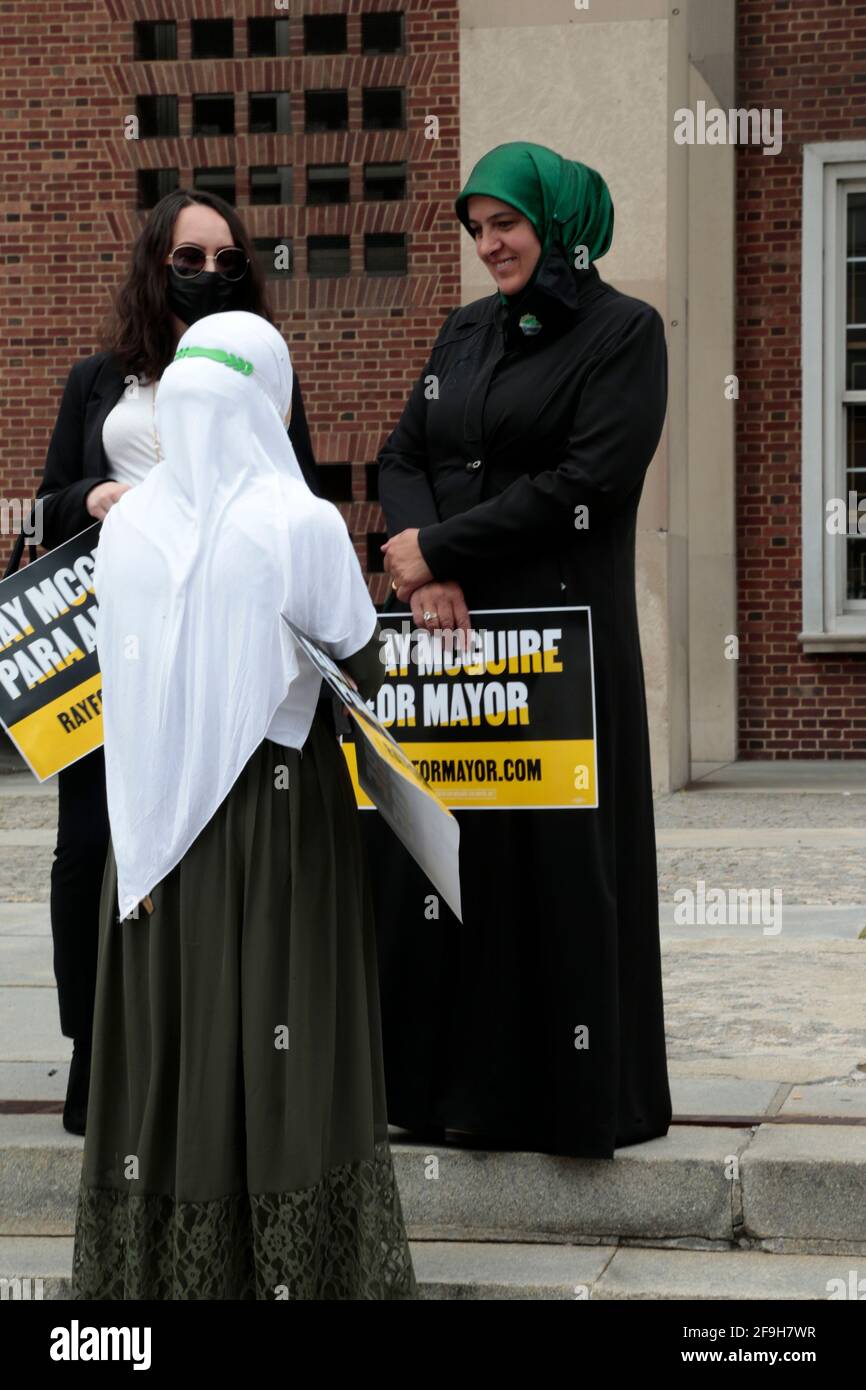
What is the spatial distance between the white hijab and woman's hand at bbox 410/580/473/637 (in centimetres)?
79

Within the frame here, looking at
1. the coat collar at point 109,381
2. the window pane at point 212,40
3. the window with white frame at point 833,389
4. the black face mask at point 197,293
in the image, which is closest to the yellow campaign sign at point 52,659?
Answer: the coat collar at point 109,381

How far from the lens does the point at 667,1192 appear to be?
12.3 feet

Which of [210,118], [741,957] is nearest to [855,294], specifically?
[210,118]

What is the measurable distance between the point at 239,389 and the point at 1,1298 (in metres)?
1.88

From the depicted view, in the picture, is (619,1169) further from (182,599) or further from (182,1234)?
(182,599)

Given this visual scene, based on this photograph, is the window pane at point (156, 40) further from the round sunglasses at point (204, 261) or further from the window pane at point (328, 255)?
the round sunglasses at point (204, 261)

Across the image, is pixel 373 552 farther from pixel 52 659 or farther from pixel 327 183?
pixel 52 659

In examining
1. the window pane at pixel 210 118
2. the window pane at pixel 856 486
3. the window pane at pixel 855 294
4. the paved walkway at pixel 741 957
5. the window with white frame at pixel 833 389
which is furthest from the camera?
the window pane at pixel 856 486

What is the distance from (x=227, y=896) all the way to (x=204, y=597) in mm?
461

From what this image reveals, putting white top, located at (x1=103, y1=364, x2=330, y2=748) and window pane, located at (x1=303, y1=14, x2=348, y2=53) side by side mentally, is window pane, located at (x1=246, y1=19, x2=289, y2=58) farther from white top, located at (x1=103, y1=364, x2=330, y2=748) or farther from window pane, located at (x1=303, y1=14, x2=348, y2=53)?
white top, located at (x1=103, y1=364, x2=330, y2=748)

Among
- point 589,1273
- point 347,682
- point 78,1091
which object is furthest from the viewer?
point 78,1091

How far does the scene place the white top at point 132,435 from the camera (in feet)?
13.1

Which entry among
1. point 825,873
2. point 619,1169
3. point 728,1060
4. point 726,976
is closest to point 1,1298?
point 619,1169

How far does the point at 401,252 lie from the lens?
11.8 meters
